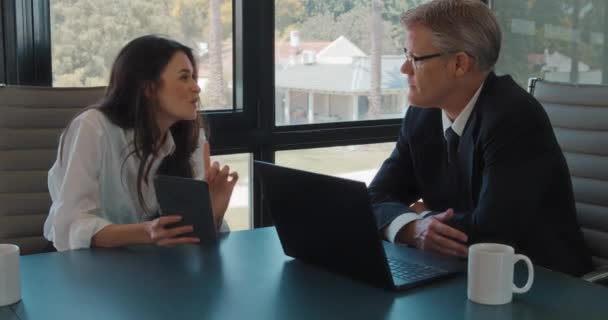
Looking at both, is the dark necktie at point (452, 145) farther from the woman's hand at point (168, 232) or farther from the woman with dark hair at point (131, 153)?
the woman's hand at point (168, 232)

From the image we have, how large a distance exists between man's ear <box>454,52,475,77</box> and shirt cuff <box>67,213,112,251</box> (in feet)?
3.17

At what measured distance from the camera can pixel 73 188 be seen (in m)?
1.92

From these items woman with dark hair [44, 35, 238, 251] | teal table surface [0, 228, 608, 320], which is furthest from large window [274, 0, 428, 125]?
teal table surface [0, 228, 608, 320]

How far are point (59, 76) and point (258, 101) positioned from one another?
77 centimetres

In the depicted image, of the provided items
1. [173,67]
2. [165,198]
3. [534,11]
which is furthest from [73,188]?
[534,11]

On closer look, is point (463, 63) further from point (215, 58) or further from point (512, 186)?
point (215, 58)

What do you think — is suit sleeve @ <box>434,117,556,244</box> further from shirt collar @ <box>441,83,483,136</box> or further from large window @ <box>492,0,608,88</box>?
large window @ <box>492,0,608,88</box>

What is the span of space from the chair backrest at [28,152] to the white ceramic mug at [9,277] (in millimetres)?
931

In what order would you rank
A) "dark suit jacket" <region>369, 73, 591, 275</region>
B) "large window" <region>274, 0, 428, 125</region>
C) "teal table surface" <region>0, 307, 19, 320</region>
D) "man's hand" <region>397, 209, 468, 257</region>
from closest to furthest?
"teal table surface" <region>0, 307, 19, 320</region>, "man's hand" <region>397, 209, 468, 257</region>, "dark suit jacket" <region>369, 73, 591, 275</region>, "large window" <region>274, 0, 428, 125</region>

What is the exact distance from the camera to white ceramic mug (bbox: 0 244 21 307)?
1.32 meters

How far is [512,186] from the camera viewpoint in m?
1.81

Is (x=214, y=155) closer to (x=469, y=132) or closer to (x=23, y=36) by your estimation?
(x=23, y=36)

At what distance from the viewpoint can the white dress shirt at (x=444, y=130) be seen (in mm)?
1835

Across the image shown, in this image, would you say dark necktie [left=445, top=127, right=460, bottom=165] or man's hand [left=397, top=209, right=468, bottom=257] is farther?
dark necktie [left=445, top=127, right=460, bottom=165]
